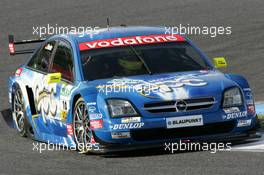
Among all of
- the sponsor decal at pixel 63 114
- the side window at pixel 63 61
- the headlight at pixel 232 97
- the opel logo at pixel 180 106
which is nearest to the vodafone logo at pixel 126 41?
the side window at pixel 63 61

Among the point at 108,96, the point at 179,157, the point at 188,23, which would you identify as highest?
the point at 188,23

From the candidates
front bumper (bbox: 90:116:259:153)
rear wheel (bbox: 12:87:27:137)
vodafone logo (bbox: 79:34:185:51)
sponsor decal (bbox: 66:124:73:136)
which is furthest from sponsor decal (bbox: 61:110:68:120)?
rear wheel (bbox: 12:87:27:137)

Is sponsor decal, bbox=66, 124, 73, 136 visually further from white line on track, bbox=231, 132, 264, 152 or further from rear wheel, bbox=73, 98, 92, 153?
white line on track, bbox=231, 132, 264, 152

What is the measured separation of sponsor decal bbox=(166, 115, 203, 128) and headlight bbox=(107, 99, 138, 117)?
1.13 ft

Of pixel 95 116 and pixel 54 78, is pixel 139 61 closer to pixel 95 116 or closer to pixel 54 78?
pixel 54 78

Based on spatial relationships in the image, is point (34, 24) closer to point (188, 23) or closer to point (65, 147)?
point (188, 23)

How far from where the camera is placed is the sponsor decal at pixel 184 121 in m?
9.66

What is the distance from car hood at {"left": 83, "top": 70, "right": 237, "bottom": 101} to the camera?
970cm

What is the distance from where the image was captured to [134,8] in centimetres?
2416

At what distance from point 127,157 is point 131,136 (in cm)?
20

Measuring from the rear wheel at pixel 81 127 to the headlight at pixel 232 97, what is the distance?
4.47ft

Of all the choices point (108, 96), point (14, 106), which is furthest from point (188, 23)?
point (108, 96)

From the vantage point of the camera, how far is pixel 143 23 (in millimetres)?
22469

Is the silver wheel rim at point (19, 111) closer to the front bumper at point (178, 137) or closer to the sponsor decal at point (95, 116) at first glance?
the sponsor decal at point (95, 116)
